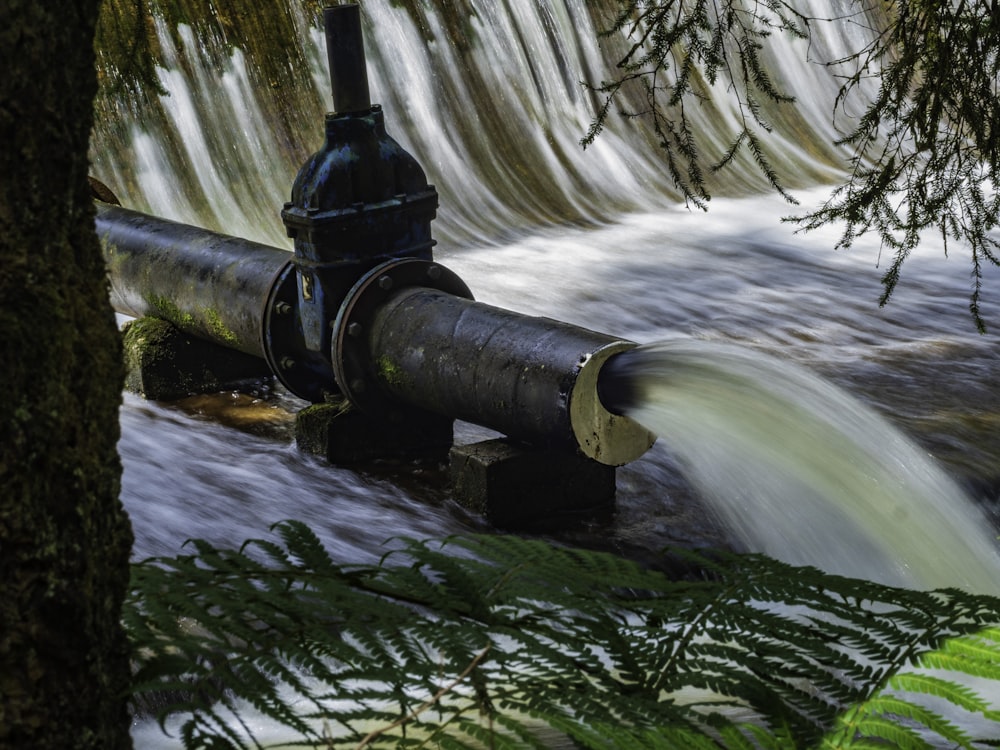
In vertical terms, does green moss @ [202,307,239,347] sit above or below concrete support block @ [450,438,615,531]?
above

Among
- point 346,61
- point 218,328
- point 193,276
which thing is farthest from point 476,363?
point 193,276

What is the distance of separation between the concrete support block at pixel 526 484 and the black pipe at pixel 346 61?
4.52ft

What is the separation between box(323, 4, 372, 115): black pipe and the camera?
522 cm

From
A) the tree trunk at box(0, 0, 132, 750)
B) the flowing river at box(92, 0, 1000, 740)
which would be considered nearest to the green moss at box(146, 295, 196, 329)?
the flowing river at box(92, 0, 1000, 740)

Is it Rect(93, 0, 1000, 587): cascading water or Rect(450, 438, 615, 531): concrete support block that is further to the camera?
Rect(93, 0, 1000, 587): cascading water

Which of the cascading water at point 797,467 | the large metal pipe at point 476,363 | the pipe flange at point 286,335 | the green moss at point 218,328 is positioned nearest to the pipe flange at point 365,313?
the large metal pipe at point 476,363

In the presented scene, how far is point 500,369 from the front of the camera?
15.1 ft

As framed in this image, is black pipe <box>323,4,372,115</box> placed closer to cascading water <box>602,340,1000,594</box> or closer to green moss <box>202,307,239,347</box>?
green moss <box>202,307,239,347</box>

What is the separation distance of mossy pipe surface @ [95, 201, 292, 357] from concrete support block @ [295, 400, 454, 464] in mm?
413

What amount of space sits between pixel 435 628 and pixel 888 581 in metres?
3.14

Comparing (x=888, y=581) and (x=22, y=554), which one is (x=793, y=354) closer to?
(x=888, y=581)

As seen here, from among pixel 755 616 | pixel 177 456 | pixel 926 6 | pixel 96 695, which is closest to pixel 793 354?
pixel 926 6

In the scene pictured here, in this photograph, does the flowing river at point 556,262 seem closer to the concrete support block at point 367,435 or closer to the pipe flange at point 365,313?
the concrete support block at point 367,435

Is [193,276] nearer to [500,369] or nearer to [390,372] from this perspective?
[390,372]
